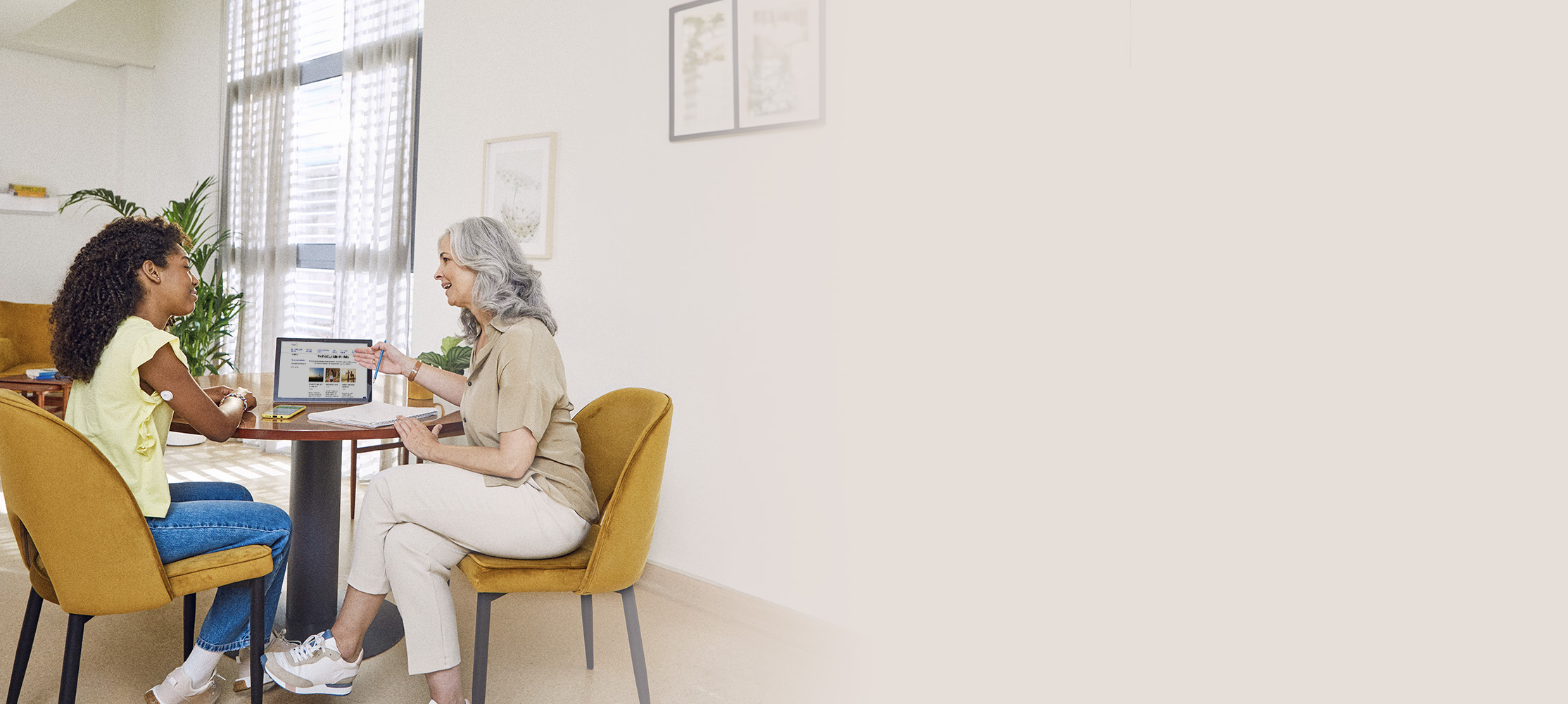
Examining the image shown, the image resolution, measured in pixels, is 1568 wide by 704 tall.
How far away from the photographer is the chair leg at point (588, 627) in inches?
79.9

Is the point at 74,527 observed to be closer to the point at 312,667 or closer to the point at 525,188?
the point at 312,667

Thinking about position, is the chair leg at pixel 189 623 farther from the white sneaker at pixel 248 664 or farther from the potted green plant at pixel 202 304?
the potted green plant at pixel 202 304

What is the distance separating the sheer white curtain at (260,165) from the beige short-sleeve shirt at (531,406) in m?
3.86

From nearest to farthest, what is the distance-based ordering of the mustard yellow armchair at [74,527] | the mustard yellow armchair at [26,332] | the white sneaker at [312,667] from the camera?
the mustard yellow armchair at [74,527] < the white sneaker at [312,667] < the mustard yellow armchair at [26,332]

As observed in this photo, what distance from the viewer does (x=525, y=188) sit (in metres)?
3.16

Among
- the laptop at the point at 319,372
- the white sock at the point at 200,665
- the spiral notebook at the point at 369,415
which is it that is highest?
the laptop at the point at 319,372

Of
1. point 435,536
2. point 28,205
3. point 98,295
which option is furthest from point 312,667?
point 28,205

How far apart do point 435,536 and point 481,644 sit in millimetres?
247

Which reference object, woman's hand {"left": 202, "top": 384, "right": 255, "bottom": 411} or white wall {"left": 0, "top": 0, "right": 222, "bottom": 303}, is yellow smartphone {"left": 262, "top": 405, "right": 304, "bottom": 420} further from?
white wall {"left": 0, "top": 0, "right": 222, "bottom": 303}

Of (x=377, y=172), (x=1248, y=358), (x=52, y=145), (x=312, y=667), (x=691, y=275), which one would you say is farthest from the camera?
(x=52, y=145)

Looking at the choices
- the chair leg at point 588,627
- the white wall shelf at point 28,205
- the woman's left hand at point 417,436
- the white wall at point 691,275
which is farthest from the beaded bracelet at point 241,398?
the white wall shelf at point 28,205

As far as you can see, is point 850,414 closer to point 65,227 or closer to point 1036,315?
point 1036,315

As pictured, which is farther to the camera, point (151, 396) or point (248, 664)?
point (248, 664)

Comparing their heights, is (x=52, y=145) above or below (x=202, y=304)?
above
